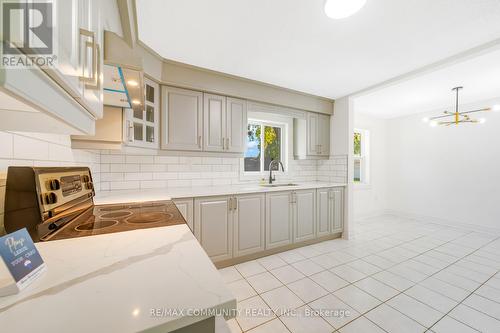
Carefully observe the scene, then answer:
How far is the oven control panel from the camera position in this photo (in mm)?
875

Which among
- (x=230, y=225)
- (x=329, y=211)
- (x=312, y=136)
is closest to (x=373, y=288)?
(x=329, y=211)

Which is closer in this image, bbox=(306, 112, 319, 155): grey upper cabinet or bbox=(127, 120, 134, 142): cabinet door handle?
bbox=(127, 120, 134, 142): cabinet door handle

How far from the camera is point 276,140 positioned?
11.5 ft

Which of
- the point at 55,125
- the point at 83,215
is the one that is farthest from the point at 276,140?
the point at 55,125

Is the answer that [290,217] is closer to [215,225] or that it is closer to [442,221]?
[215,225]

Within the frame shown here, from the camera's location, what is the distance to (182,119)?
231 cm

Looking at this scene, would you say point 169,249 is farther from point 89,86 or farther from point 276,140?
point 276,140

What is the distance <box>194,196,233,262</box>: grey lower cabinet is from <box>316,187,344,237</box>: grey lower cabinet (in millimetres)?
1455

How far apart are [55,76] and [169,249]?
60 centimetres

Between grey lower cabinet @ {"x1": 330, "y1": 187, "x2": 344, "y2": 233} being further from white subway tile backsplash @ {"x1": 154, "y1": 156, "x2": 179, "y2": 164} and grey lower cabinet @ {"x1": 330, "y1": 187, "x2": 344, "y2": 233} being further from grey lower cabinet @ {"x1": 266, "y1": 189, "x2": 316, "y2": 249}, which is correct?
white subway tile backsplash @ {"x1": 154, "y1": 156, "x2": 179, "y2": 164}

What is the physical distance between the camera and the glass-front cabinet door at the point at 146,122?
5.87 feet

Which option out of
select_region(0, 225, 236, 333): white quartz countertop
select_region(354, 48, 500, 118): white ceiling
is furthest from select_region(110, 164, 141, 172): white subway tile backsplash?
select_region(354, 48, 500, 118): white ceiling

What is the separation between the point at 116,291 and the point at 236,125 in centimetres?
232

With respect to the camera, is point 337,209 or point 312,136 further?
point 312,136
